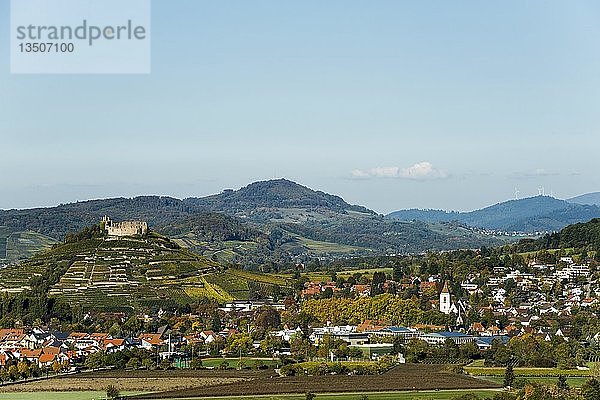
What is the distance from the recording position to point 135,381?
1427 inches

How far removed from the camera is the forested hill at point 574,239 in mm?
74250

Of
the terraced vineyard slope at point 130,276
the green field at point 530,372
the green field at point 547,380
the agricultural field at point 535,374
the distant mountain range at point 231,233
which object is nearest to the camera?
the green field at point 547,380

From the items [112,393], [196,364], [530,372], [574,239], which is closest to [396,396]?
[530,372]

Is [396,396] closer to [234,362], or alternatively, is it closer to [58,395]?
[58,395]

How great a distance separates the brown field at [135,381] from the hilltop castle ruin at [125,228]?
118ft

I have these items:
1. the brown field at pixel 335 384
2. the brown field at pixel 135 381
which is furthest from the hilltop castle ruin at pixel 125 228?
the brown field at pixel 335 384

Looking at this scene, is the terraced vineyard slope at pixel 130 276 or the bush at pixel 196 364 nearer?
the bush at pixel 196 364

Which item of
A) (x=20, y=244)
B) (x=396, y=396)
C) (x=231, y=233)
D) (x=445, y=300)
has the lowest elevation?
(x=396, y=396)

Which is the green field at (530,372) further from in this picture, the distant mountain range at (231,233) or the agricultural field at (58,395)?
the distant mountain range at (231,233)

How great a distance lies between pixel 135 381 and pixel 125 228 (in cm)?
3973

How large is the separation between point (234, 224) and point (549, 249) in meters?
73.4

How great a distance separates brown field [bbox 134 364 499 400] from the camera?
3334cm

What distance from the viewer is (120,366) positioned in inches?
1617

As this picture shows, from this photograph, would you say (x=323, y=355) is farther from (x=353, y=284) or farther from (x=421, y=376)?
(x=353, y=284)
